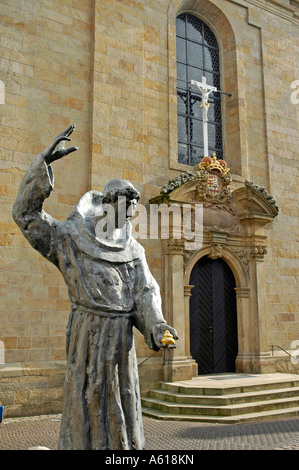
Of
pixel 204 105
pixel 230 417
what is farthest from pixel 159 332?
pixel 204 105

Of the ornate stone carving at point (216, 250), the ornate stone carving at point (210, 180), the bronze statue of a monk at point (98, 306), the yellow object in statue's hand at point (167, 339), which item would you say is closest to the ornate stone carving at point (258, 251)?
the ornate stone carving at point (216, 250)

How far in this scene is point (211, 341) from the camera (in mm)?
10508

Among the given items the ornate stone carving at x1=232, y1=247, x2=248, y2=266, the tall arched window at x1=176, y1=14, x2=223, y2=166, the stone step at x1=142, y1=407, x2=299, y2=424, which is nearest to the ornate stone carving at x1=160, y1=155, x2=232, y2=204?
the tall arched window at x1=176, y1=14, x2=223, y2=166

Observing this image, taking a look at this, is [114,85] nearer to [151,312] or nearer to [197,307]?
[197,307]

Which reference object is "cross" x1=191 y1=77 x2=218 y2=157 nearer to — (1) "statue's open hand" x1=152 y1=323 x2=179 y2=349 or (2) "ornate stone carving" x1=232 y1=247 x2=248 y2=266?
(2) "ornate stone carving" x1=232 y1=247 x2=248 y2=266

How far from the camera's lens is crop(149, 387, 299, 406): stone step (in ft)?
25.4

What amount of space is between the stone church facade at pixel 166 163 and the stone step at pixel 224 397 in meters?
0.67

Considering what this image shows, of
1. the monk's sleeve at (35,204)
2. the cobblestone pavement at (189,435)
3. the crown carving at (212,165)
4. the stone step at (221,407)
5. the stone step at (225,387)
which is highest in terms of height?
the crown carving at (212,165)

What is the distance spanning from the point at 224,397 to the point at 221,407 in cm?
31

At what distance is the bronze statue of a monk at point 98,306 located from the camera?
267 centimetres

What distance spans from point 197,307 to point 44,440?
5.16 metres

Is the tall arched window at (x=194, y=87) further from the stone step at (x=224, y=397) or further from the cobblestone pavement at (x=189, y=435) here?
the cobblestone pavement at (x=189, y=435)

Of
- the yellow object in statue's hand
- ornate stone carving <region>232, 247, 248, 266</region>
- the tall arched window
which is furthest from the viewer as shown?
the tall arched window
